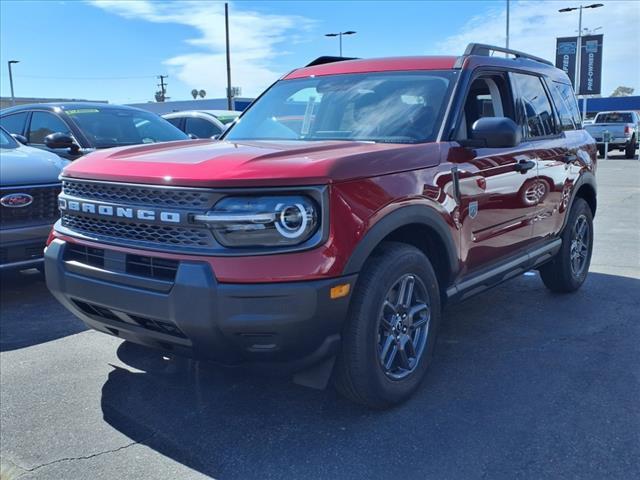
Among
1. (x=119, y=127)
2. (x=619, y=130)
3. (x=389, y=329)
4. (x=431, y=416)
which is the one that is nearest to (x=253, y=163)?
(x=389, y=329)

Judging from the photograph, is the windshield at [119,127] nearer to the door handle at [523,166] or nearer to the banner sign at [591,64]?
the door handle at [523,166]

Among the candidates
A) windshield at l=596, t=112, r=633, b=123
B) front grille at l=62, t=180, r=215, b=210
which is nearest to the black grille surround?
front grille at l=62, t=180, r=215, b=210

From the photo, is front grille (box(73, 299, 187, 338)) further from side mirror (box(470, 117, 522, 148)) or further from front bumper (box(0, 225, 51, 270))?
front bumper (box(0, 225, 51, 270))

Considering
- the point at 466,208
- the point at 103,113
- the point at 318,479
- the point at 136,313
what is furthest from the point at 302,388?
the point at 103,113

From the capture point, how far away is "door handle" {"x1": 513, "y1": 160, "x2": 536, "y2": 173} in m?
4.20

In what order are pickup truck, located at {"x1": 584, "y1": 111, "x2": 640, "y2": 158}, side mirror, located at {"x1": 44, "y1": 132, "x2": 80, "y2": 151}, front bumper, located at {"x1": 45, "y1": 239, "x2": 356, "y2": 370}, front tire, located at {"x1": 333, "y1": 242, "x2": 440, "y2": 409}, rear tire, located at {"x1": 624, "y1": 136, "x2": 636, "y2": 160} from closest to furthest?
front bumper, located at {"x1": 45, "y1": 239, "x2": 356, "y2": 370} < front tire, located at {"x1": 333, "y1": 242, "x2": 440, "y2": 409} < side mirror, located at {"x1": 44, "y1": 132, "x2": 80, "y2": 151} < pickup truck, located at {"x1": 584, "y1": 111, "x2": 640, "y2": 158} < rear tire, located at {"x1": 624, "y1": 136, "x2": 636, "y2": 160}

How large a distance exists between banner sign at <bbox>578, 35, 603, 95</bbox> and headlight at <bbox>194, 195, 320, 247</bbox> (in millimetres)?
38621

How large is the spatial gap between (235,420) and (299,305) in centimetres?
99

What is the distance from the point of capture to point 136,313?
2.85m

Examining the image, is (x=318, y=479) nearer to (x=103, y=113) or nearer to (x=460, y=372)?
(x=460, y=372)

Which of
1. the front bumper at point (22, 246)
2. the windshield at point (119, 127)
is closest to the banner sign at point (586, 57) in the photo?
the windshield at point (119, 127)

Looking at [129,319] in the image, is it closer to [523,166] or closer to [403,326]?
[403,326]

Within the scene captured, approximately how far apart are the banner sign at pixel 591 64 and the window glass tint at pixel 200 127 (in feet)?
105

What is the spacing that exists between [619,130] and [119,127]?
23.0 meters
